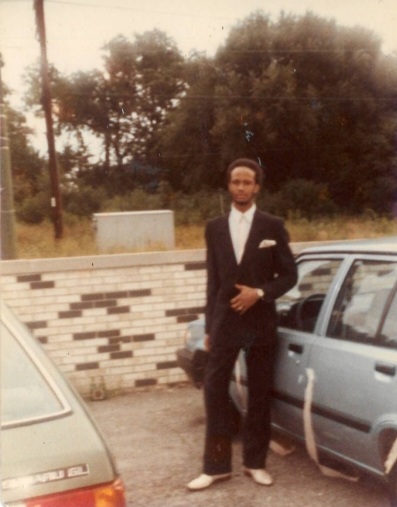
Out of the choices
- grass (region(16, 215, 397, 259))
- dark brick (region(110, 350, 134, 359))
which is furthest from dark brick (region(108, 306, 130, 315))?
grass (region(16, 215, 397, 259))

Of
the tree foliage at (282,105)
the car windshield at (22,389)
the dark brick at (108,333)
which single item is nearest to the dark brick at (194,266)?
the dark brick at (108,333)

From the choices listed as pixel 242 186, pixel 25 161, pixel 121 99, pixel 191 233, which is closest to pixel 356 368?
pixel 242 186

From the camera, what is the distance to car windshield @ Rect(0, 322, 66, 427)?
2420 mm

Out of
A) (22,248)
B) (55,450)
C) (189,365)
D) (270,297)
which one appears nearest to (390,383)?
(270,297)

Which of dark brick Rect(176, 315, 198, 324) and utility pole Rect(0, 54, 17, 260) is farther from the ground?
utility pole Rect(0, 54, 17, 260)

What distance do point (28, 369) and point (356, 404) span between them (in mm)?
1808

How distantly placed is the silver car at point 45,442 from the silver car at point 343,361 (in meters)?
1.67

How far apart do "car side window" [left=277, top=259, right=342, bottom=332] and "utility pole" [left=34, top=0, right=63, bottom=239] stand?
12.7 meters

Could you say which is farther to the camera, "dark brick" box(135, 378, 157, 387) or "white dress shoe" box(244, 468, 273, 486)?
"dark brick" box(135, 378, 157, 387)

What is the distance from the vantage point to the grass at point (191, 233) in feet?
63.3

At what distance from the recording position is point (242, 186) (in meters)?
4.28

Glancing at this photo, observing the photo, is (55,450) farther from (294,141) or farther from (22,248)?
(294,141)

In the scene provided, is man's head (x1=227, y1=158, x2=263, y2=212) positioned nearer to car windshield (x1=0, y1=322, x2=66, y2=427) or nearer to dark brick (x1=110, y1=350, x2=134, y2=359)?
car windshield (x1=0, y1=322, x2=66, y2=427)

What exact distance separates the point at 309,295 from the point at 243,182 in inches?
35.7
